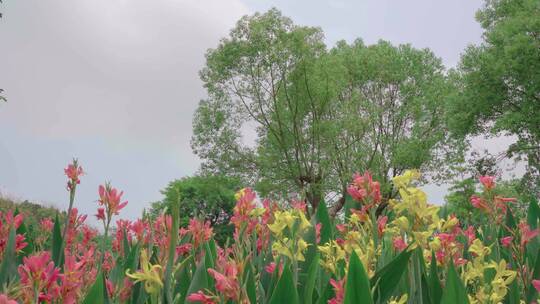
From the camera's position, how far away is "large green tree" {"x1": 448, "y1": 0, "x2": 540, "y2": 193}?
71.8 feet

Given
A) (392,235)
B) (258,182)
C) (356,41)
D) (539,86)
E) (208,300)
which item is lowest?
(208,300)

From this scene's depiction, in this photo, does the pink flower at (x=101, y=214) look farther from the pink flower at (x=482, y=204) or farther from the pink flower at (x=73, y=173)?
the pink flower at (x=482, y=204)

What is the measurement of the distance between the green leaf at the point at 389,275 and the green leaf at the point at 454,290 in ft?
0.51

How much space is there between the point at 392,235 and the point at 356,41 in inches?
1328

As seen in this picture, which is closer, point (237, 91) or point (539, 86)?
point (539, 86)

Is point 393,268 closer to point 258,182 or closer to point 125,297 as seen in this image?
point 125,297

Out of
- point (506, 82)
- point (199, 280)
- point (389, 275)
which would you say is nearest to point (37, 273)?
point (199, 280)

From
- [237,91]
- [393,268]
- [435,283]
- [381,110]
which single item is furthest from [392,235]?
[381,110]

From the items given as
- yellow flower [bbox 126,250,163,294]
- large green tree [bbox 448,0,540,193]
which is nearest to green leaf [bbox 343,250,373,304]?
yellow flower [bbox 126,250,163,294]

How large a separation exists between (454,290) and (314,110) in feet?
91.5

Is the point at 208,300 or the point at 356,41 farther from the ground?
the point at 356,41

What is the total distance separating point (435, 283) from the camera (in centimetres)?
152

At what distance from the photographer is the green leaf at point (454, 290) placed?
3.83 feet

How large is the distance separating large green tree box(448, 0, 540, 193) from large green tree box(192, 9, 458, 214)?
14.3ft
